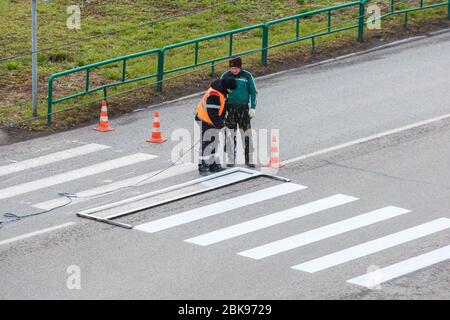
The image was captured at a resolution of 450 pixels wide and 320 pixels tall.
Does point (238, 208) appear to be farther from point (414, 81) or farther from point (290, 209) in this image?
point (414, 81)

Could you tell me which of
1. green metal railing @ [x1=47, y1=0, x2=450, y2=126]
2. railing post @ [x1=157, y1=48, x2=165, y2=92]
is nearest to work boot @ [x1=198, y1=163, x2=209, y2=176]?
green metal railing @ [x1=47, y1=0, x2=450, y2=126]

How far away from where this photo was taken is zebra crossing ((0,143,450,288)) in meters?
17.3

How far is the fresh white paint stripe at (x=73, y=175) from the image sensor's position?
20531mm

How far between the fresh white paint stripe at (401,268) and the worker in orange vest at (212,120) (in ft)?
16.0

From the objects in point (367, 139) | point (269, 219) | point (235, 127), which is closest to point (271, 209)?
point (269, 219)

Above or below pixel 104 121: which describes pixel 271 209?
below

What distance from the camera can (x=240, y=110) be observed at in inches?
849

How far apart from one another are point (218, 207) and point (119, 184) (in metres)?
2.10

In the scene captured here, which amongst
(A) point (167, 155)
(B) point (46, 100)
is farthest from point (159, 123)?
(B) point (46, 100)

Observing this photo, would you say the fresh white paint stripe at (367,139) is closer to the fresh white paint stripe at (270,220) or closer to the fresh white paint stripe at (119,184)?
the fresh white paint stripe at (119,184)

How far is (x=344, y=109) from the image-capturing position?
24.8 m

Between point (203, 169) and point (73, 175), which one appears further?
point (73, 175)

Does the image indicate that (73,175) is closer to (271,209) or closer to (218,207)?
(218,207)

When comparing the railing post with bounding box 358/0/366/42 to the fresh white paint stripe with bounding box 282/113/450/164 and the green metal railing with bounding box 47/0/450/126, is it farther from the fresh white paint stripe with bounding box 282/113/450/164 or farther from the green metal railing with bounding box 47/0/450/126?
the fresh white paint stripe with bounding box 282/113/450/164
